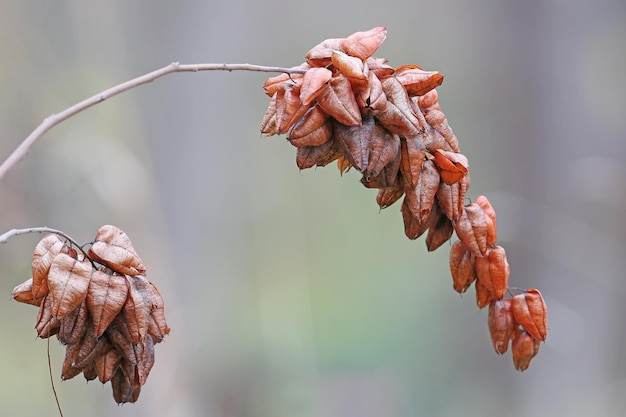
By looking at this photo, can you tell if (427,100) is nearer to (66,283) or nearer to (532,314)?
(532,314)

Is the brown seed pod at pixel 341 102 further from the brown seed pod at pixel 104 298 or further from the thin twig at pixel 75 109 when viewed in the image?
the brown seed pod at pixel 104 298

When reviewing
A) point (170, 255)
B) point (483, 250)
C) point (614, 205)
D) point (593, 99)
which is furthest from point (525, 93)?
point (483, 250)

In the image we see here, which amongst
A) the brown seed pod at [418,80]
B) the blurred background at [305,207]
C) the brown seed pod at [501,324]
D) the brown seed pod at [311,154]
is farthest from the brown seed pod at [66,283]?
the blurred background at [305,207]

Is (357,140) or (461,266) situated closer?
(357,140)

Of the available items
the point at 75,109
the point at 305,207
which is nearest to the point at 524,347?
the point at 75,109

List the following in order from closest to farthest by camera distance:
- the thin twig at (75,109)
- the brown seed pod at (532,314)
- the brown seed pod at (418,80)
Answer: the thin twig at (75,109), the brown seed pod at (418,80), the brown seed pod at (532,314)

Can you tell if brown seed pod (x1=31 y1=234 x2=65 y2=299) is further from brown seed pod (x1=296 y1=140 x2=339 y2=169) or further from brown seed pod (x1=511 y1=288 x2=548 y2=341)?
brown seed pod (x1=511 y1=288 x2=548 y2=341)

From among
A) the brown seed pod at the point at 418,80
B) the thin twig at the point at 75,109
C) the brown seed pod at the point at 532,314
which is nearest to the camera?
the thin twig at the point at 75,109

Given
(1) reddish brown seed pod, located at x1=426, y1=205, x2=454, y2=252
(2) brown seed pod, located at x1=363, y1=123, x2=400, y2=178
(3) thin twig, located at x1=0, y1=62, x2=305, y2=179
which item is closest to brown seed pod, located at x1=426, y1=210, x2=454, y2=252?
(1) reddish brown seed pod, located at x1=426, y1=205, x2=454, y2=252
